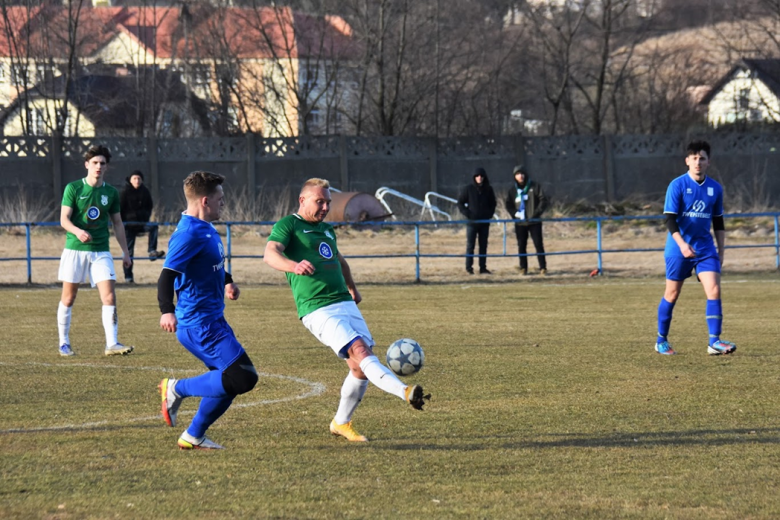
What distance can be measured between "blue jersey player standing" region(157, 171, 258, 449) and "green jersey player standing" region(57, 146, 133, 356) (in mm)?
4264

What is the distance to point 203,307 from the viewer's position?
19.4 ft

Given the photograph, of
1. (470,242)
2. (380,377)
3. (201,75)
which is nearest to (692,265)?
(380,377)

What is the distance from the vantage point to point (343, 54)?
33.7 meters

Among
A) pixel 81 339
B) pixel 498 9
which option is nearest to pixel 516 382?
pixel 81 339

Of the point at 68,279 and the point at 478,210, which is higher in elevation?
the point at 478,210

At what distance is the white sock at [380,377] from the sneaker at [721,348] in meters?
5.00

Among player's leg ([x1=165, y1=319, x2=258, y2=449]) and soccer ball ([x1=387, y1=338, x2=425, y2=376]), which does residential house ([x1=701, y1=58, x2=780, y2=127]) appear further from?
player's leg ([x1=165, y1=319, x2=258, y2=449])

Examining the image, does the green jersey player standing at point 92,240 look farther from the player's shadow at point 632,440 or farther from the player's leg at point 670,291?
the player's leg at point 670,291

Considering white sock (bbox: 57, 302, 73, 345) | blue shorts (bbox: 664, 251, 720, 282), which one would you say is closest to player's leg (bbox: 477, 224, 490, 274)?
blue shorts (bbox: 664, 251, 720, 282)

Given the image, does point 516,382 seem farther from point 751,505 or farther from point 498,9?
point 498,9

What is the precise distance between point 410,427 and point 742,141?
25.9m

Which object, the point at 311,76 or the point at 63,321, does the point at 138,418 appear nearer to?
the point at 63,321

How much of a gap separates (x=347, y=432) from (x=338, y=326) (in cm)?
68

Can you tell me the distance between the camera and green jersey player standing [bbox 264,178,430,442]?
607 centimetres
